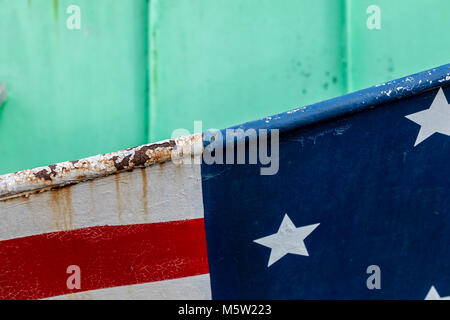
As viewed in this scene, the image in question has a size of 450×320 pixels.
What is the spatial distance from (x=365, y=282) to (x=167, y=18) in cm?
119

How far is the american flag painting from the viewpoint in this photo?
1.26m

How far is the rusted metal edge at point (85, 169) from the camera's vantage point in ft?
4.03

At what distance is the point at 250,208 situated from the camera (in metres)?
1.34

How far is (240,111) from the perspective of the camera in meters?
1.74

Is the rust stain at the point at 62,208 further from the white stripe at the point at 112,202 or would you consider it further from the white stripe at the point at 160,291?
the white stripe at the point at 160,291

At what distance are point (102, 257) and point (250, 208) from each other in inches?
17.8

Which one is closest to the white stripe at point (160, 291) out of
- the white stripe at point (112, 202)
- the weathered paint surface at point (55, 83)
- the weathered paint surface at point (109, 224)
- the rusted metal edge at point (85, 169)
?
the weathered paint surface at point (109, 224)

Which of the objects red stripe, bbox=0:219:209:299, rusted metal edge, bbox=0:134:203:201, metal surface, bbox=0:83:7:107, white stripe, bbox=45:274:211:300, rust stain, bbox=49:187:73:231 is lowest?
white stripe, bbox=45:274:211:300

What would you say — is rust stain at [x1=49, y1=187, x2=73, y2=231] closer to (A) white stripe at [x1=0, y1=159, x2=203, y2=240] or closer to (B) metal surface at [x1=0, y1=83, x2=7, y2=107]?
(A) white stripe at [x1=0, y1=159, x2=203, y2=240]

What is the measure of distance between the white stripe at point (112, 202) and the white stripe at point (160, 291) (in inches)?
8.0

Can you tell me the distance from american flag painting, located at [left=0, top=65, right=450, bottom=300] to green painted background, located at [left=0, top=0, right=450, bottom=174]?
18.2 inches

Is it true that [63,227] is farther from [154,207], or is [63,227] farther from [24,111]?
[24,111]

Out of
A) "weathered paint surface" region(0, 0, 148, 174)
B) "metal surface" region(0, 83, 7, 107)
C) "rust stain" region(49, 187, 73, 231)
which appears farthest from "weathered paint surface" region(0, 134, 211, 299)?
"metal surface" region(0, 83, 7, 107)

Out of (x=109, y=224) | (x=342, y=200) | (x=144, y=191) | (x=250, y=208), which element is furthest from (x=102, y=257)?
(x=342, y=200)
